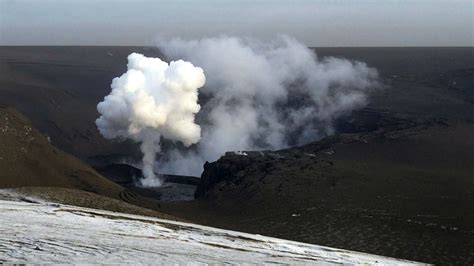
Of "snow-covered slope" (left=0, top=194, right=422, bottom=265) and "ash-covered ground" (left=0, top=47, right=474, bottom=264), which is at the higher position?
"snow-covered slope" (left=0, top=194, right=422, bottom=265)

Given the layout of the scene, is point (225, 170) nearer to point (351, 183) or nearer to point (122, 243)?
point (351, 183)

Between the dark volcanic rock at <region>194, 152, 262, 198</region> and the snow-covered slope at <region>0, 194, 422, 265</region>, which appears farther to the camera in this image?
the dark volcanic rock at <region>194, 152, 262, 198</region>

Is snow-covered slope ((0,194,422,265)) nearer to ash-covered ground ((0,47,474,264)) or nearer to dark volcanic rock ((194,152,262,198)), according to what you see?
ash-covered ground ((0,47,474,264))

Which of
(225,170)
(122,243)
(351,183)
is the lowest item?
(225,170)

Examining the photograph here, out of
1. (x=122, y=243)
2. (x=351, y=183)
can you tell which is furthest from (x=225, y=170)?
(x=122, y=243)

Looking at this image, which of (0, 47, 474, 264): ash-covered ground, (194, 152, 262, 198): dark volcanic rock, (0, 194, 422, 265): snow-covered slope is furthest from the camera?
(194, 152, 262, 198): dark volcanic rock

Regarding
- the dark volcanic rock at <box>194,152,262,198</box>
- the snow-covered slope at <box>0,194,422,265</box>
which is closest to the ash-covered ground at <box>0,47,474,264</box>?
the dark volcanic rock at <box>194,152,262,198</box>

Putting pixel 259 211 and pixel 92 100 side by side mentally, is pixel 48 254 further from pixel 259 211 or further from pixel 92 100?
pixel 92 100

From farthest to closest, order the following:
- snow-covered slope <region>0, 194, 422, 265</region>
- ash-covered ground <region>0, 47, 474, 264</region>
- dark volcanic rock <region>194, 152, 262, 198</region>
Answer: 1. dark volcanic rock <region>194, 152, 262, 198</region>
2. ash-covered ground <region>0, 47, 474, 264</region>
3. snow-covered slope <region>0, 194, 422, 265</region>

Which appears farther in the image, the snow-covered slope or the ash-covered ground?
the ash-covered ground

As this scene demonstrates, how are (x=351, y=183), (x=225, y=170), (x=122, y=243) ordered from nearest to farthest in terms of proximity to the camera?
(x=122, y=243)
(x=351, y=183)
(x=225, y=170)
